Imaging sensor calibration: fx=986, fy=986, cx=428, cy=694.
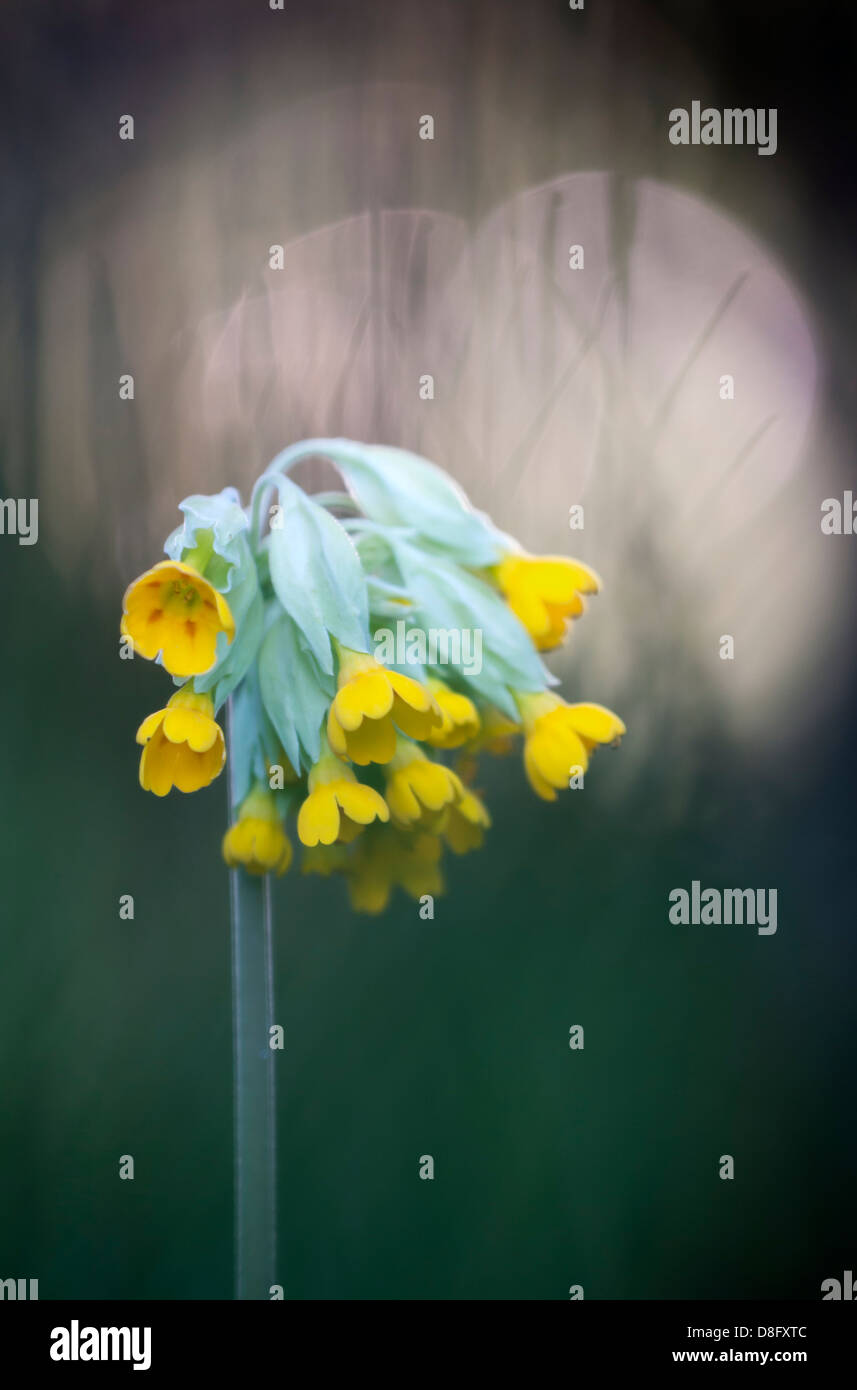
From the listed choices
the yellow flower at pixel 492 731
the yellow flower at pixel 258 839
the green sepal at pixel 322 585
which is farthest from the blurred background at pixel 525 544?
the green sepal at pixel 322 585

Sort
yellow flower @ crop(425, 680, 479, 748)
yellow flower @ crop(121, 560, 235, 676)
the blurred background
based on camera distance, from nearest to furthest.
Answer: yellow flower @ crop(121, 560, 235, 676), yellow flower @ crop(425, 680, 479, 748), the blurred background

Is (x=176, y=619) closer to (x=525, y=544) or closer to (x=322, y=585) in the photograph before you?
(x=322, y=585)

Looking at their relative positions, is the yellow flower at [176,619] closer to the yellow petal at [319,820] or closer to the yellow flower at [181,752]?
the yellow flower at [181,752]

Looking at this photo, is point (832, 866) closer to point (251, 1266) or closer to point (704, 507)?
point (704, 507)

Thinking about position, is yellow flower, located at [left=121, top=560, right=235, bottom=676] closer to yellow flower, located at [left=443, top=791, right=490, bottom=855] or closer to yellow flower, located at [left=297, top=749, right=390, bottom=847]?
yellow flower, located at [left=297, top=749, right=390, bottom=847]

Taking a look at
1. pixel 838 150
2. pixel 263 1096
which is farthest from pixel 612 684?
pixel 838 150

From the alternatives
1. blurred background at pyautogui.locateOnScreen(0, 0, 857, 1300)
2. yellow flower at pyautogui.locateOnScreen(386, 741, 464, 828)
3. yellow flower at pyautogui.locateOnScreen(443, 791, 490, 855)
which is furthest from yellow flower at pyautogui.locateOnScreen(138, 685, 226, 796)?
blurred background at pyautogui.locateOnScreen(0, 0, 857, 1300)
